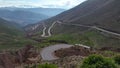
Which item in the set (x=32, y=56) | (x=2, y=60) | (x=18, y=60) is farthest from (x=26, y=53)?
(x=2, y=60)

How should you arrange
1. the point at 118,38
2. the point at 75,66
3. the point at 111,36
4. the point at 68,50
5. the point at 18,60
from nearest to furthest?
1. the point at 75,66
2. the point at 18,60
3. the point at 68,50
4. the point at 118,38
5. the point at 111,36

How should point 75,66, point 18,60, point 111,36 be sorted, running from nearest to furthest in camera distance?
1. point 75,66
2. point 18,60
3. point 111,36

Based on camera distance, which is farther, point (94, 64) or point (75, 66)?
point (75, 66)

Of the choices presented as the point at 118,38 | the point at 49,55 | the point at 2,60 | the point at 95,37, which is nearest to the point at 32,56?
the point at 49,55

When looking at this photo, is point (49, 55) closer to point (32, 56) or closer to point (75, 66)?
point (32, 56)

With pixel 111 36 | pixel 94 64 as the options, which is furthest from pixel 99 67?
pixel 111 36

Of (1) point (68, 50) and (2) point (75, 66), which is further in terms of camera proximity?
(1) point (68, 50)

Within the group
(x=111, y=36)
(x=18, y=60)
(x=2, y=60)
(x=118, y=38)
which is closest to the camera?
(x=2, y=60)

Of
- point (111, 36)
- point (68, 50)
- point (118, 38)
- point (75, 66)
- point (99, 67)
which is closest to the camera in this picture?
point (99, 67)

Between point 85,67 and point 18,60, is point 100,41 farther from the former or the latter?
point 85,67
